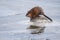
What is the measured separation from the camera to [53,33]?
7.22 metres

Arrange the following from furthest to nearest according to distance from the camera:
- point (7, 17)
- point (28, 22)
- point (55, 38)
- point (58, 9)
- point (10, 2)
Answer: point (10, 2) < point (58, 9) < point (7, 17) < point (28, 22) < point (55, 38)

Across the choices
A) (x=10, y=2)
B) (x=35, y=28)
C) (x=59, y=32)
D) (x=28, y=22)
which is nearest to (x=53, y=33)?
(x=59, y=32)

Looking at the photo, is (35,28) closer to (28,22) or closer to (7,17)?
(28,22)

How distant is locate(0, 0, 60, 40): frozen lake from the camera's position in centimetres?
690

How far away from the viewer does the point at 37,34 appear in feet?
23.3

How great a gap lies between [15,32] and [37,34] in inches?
19.6

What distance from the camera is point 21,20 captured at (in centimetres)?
852

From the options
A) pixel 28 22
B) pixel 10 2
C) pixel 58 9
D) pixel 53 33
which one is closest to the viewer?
pixel 53 33

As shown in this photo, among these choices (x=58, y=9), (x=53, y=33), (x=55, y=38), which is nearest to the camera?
(x=55, y=38)

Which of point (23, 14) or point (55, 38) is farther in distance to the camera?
point (23, 14)

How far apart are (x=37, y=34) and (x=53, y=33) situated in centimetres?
37

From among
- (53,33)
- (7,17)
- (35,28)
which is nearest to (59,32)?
(53,33)

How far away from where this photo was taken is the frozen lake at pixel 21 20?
22.6ft

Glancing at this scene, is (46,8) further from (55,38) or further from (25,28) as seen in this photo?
(55,38)
